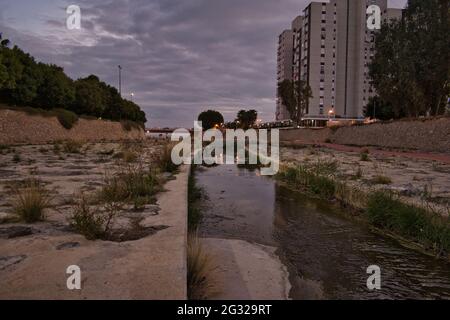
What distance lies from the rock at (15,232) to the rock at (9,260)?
0.81 metres

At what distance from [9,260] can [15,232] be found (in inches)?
44.1

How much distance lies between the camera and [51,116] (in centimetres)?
4003

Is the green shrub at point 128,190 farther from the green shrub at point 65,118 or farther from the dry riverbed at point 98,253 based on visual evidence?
the green shrub at point 65,118

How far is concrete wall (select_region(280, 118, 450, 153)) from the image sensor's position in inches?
1056

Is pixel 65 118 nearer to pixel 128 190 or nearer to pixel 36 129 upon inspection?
pixel 36 129

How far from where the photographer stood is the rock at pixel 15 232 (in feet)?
14.9

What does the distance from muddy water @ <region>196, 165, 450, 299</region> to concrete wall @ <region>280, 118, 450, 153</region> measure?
21566 mm

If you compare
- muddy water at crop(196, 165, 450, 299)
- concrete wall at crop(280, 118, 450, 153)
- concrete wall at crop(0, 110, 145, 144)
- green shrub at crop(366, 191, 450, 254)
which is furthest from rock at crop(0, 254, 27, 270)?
concrete wall at crop(0, 110, 145, 144)

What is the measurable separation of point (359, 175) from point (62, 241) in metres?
9.57

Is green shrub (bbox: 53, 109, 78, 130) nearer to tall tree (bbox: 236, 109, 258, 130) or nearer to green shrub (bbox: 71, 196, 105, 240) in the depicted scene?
green shrub (bbox: 71, 196, 105, 240)

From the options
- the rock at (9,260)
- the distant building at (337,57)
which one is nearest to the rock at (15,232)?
the rock at (9,260)

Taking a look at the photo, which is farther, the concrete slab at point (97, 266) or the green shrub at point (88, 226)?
the green shrub at point (88, 226)
